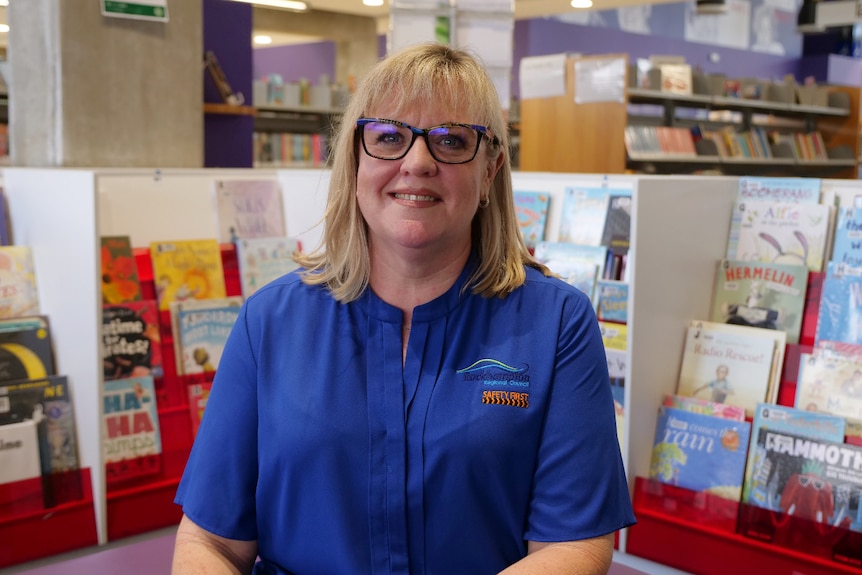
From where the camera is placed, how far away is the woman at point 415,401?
56.7 inches

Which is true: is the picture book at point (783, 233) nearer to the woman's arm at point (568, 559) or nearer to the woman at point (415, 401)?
the woman at point (415, 401)

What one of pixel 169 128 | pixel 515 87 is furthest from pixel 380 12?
pixel 169 128

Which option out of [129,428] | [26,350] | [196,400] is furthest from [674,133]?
[26,350]

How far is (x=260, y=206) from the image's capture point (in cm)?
328

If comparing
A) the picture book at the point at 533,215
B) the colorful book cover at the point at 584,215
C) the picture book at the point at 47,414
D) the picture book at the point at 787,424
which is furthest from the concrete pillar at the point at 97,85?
the picture book at the point at 787,424

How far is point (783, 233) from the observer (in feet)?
8.70

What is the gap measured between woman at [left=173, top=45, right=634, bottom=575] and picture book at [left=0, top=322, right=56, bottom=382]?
1.23 metres

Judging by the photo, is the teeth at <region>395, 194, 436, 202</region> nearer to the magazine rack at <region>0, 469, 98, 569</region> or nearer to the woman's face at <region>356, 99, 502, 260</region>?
the woman's face at <region>356, 99, 502, 260</region>

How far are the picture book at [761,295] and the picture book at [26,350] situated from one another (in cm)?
201

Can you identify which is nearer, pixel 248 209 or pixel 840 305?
pixel 840 305

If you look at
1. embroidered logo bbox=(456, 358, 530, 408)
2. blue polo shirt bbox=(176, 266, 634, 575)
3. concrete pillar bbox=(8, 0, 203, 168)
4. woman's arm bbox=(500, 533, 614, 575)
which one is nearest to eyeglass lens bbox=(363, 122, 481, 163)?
blue polo shirt bbox=(176, 266, 634, 575)

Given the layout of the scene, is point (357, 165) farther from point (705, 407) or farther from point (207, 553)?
point (705, 407)

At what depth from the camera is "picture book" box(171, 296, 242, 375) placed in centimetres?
285

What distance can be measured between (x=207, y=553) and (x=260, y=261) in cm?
174
